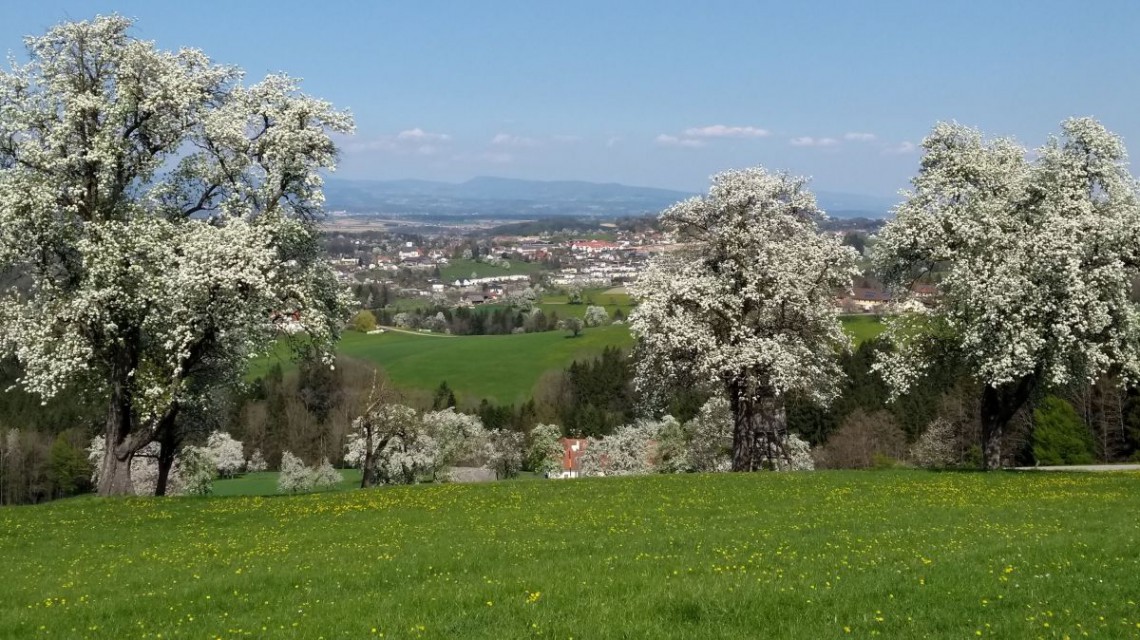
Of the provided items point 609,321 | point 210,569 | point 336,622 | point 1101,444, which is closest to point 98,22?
point 210,569

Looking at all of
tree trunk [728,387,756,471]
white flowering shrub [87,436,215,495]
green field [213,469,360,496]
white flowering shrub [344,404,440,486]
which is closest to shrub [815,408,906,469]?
white flowering shrub [344,404,440,486]

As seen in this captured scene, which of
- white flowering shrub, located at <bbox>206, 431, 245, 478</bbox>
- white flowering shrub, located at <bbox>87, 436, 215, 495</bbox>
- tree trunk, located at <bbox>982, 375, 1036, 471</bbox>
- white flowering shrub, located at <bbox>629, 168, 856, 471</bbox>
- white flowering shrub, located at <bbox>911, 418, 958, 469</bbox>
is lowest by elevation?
white flowering shrub, located at <bbox>206, 431, 245, 478</bbox>

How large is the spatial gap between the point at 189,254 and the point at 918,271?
2900 centimetres

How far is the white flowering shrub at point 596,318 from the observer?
176 meters

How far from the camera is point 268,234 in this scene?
32000mm

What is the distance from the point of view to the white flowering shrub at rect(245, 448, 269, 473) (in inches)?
4562

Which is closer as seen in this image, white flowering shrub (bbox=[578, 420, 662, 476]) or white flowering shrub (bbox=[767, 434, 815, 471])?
white flowering shrub (bbox=[767, 434, 815, 471])

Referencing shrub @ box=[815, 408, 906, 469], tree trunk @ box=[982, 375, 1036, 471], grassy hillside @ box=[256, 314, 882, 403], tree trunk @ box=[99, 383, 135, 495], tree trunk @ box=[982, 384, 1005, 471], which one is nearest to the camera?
tree trunk @ box=[99, 383, 135, 495]

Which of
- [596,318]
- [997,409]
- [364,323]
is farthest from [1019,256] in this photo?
[364,323]

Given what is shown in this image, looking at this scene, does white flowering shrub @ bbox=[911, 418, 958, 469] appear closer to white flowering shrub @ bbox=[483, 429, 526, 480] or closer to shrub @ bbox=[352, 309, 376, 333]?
white flowering shrub @ bbox=[483, 429, 526, 480]

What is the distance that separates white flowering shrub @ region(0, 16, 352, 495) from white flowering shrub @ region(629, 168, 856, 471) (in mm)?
14438

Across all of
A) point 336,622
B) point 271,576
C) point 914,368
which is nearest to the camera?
point 336,622

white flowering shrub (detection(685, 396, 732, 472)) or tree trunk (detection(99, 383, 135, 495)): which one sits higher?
tree trunk (detection(99, 383, 135, 495))

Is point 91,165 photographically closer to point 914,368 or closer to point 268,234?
point 268,234
